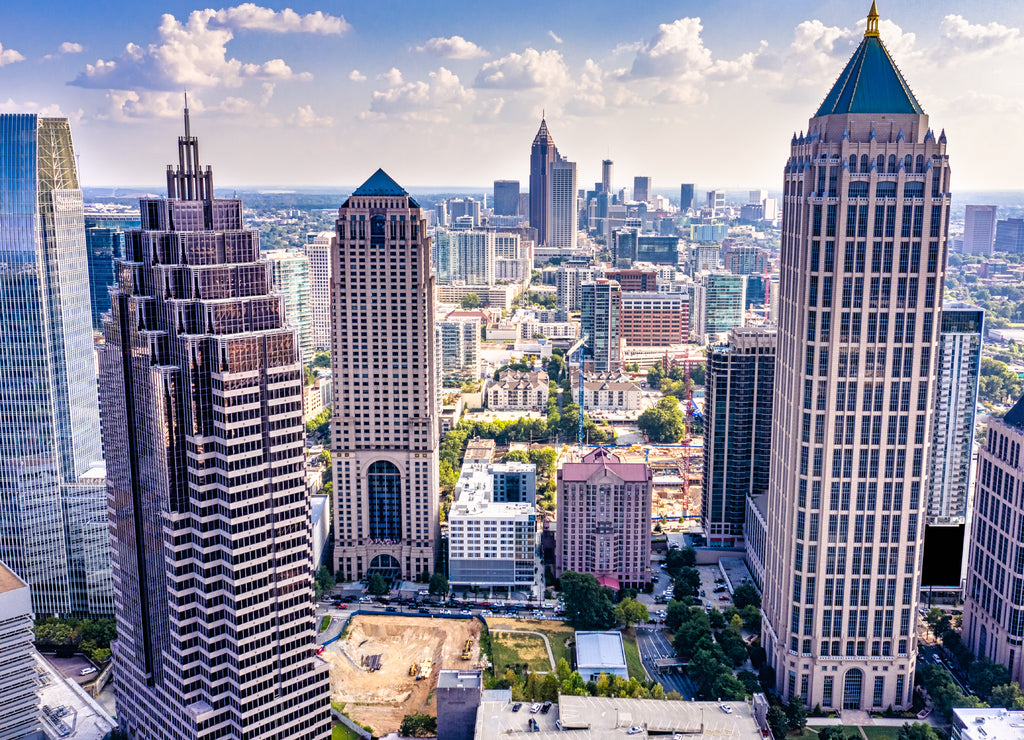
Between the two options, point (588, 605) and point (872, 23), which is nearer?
point (872, 23)

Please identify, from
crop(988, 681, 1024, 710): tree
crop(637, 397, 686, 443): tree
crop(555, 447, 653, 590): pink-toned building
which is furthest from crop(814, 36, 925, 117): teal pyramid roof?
crop(637, 397, 686, 443): tree

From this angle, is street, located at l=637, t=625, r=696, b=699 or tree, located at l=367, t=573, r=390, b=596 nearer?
street, located at l=637, t=625, r=696, b=699

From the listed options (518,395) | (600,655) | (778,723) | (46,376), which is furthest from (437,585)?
(518,395)

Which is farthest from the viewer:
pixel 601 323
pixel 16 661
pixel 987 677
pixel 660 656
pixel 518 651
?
pixel 601 323

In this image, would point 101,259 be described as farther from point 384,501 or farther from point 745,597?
point 745,597

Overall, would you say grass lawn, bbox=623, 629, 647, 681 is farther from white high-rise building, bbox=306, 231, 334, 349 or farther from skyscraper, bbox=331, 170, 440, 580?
white high-rise building, bbox=306, 231, 334, 349

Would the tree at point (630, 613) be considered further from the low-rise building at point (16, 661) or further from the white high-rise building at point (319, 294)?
the white high-rise building at point (319, 294)

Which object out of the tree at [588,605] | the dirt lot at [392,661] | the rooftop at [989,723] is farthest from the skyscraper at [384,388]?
the rooftop at [989,723]
